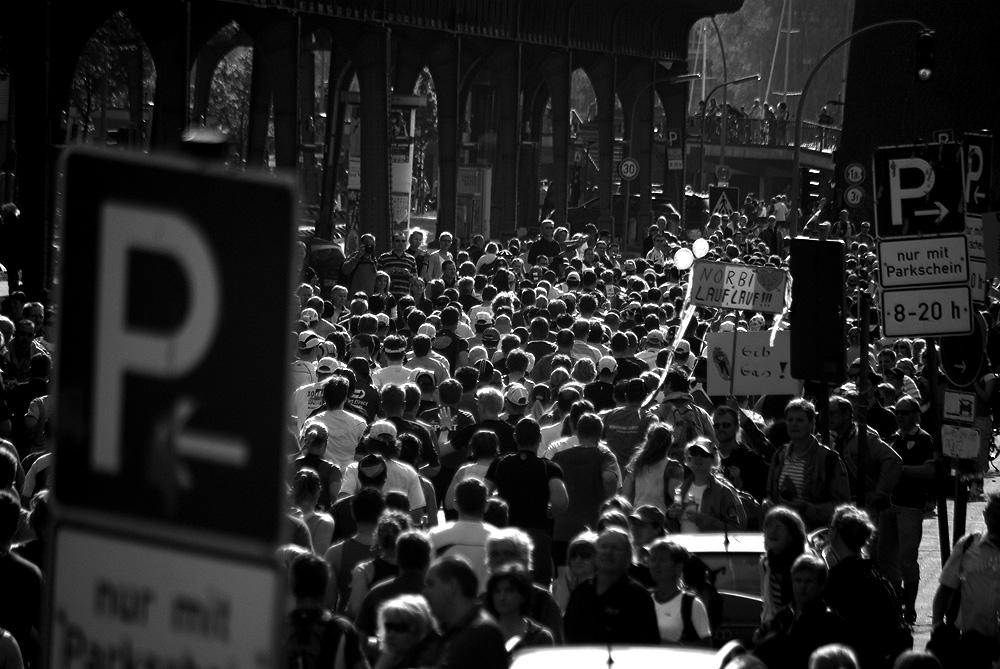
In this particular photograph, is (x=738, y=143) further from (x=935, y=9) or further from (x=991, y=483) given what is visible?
(x=991, y=483)

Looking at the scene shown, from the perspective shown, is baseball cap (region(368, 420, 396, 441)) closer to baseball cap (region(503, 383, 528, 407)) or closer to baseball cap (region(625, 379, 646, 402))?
baseball cap (region(503, 383, 528, 407))

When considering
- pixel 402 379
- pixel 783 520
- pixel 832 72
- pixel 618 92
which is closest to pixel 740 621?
pixel 783 520

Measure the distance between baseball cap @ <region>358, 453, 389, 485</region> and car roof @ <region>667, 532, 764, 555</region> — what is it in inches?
64.6

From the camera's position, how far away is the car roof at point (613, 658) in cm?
607

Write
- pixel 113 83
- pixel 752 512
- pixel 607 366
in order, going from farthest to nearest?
pixel 113 83
pixel 607 366
pixel 752 512

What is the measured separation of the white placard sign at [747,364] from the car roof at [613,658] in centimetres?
797

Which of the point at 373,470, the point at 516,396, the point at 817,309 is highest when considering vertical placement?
the point at 817,309

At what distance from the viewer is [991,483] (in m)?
19.6

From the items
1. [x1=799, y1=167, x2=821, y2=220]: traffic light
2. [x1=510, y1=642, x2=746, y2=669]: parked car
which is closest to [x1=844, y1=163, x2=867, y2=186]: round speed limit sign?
[x1=799, y1=167, x2=821, y2=220]: traffic light

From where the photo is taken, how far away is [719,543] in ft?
30.9

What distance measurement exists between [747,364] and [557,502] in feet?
16.2

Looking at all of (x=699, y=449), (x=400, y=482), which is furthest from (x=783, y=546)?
(x=400, y=482)

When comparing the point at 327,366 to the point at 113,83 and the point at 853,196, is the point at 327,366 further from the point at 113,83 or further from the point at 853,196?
the point at 113,83

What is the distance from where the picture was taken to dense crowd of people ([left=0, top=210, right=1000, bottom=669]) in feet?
22.6
